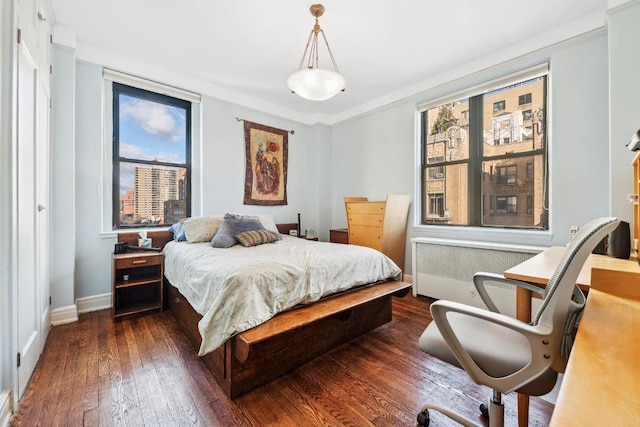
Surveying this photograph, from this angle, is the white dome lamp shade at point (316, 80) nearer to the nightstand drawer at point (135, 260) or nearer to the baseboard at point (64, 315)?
the nightstand drawer at point (135, 260)

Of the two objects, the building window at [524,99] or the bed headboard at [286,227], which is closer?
the building window at [524,99]

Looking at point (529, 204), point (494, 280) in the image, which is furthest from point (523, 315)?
point (529, 204)

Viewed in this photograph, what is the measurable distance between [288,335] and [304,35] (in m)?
→ 2.55

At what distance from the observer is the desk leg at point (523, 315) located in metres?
1.27

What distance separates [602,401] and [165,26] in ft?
11.0

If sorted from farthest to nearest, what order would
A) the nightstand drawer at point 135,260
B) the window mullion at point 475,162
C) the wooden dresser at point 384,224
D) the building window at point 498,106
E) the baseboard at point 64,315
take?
the wooden dresser at point 384,224, the window mullion at point 475,162, the building window at point 498,106, the nightstand drawer at point 135,260, the baseboard at point 64,315

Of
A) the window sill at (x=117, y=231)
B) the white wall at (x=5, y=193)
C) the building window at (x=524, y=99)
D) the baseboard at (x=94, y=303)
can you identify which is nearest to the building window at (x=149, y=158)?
the window sill at (x=117, y=231)

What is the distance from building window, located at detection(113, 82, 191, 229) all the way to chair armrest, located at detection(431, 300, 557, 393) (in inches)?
129

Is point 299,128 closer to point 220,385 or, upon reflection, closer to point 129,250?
point 129,250

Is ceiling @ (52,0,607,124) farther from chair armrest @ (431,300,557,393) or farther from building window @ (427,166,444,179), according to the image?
chair armrest @ (431,300,557,393)

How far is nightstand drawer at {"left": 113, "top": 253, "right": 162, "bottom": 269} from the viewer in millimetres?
2535

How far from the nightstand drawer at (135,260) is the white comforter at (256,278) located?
214 millimetres

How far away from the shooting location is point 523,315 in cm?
134

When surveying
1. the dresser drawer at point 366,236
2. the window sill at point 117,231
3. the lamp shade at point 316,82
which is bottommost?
the dresser drawer at point 366,236
